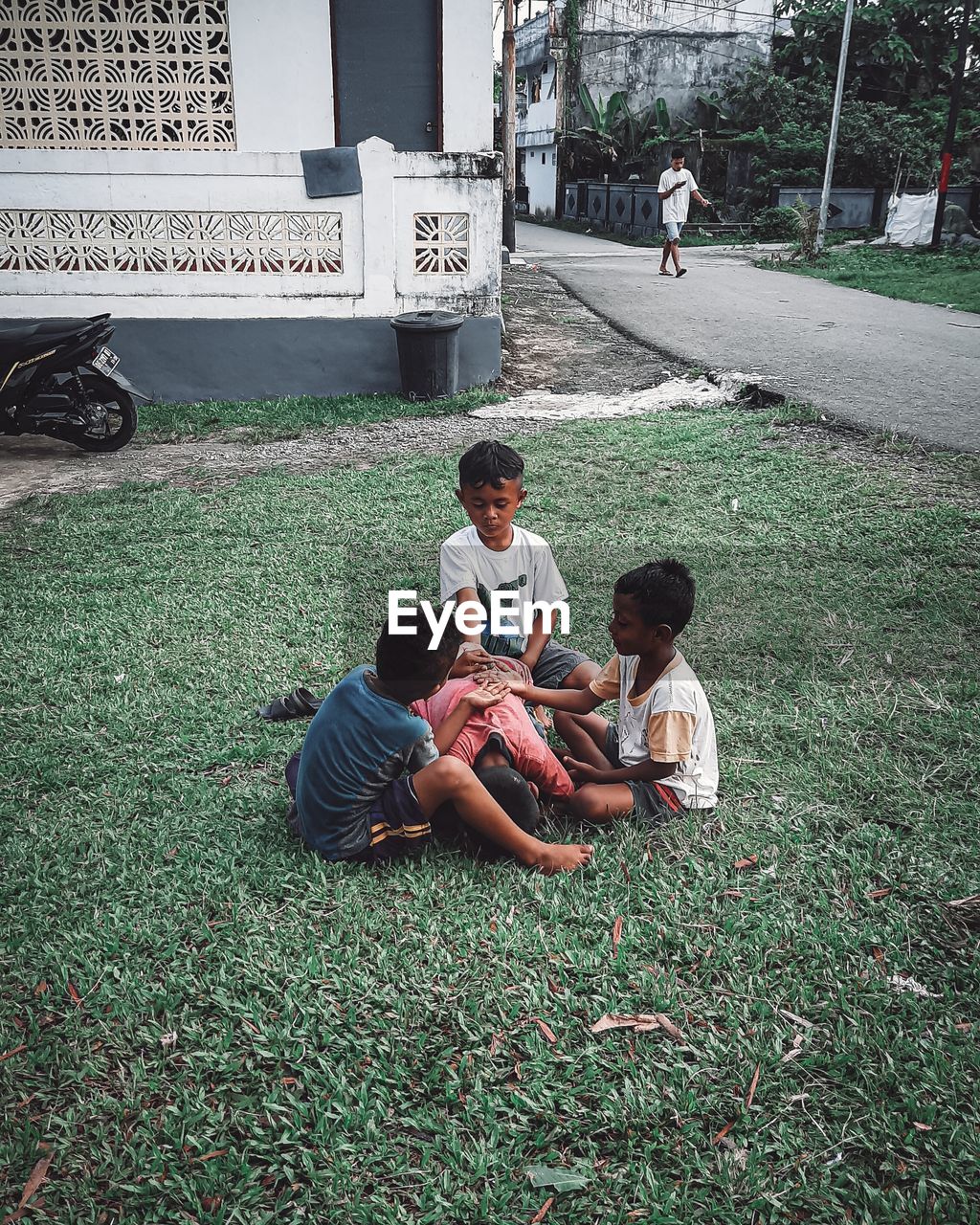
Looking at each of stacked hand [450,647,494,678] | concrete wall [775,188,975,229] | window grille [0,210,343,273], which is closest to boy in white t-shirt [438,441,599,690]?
stacked hand [450,647,494,678]

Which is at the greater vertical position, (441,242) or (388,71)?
(388,71)

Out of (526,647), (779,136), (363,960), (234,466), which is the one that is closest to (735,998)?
(363,960)

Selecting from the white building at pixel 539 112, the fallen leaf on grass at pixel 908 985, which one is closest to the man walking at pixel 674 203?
the fallen leaf on grass at pixel 908 985

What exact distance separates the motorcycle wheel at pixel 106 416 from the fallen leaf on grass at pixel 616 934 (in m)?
6.20

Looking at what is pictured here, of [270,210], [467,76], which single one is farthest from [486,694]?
[467,76]

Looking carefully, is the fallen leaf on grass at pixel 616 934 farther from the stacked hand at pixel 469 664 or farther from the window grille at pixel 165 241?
the window grille at pixel 165 241

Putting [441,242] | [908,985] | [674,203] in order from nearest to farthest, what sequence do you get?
[908,985] → [441,242] → [674,203]

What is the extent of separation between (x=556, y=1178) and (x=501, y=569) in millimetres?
1998

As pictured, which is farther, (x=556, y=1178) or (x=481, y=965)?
(x=481, y=965)

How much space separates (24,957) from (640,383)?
784cm

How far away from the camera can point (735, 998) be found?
2344 mm

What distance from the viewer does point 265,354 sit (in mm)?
8672

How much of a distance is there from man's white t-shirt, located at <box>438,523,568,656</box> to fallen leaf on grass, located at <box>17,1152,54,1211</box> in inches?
79.7

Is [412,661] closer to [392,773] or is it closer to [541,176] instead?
[392,773]
